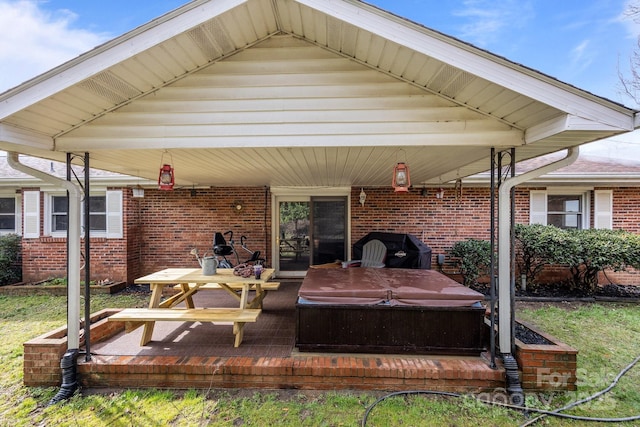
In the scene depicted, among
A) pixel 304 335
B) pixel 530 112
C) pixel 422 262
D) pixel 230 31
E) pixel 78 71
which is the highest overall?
pixel 230 31

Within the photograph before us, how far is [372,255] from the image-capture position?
6199 mm

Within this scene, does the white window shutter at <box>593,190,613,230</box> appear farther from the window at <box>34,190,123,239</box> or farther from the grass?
the window at <box>34,190,123,239</box>

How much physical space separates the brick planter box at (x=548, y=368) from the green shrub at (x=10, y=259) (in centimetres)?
1058

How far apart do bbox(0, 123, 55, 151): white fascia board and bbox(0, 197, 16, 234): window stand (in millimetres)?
7381

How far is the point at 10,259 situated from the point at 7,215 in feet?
4.81

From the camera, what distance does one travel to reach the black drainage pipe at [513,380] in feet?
9.36

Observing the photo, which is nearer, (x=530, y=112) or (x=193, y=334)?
(x=530, y=112)

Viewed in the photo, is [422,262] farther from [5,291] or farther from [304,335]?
[5,291]

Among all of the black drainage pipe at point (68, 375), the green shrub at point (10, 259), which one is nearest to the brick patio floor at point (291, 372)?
the black drainage pipe at point (68, 375)

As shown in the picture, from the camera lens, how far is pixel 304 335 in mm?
3404

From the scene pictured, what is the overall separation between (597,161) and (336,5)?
9415 mm

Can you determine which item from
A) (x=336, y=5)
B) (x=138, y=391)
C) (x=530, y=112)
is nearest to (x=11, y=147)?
(x=138, y=391)

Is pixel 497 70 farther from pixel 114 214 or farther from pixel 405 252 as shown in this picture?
pixel 114 214

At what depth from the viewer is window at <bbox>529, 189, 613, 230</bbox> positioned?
688 cm
